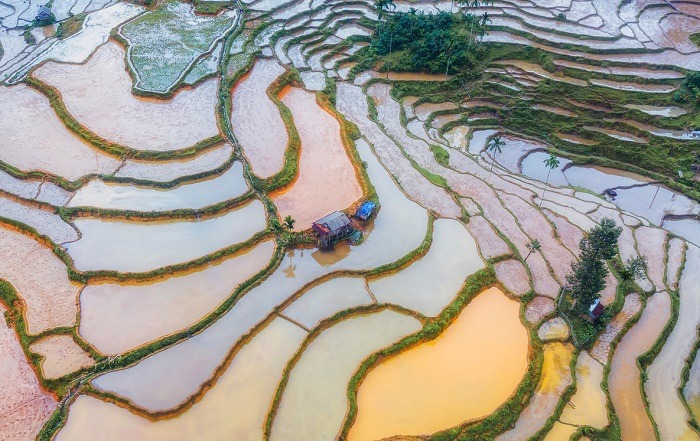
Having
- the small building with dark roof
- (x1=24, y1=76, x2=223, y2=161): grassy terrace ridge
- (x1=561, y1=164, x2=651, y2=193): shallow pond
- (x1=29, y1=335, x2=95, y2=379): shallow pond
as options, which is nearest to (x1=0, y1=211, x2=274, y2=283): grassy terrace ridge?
(x1=29, y1=335, x2=95, y2=379): shallow pond

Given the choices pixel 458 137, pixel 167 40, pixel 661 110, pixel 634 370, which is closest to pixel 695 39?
pixel 661 110

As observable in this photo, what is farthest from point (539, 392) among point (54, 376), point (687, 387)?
point (54, 376)

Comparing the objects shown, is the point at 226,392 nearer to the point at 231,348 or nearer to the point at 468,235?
the point at 231,348

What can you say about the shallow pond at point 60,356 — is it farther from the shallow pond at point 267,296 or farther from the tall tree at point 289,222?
the tall tree at point 289,222

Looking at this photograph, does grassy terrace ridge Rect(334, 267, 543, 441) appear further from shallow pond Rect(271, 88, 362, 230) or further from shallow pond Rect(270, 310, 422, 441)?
shallow pond Rect(271, 88, 362, 230)

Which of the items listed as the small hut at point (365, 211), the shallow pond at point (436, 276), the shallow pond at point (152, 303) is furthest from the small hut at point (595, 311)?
the shallow pond at point (152, 303)

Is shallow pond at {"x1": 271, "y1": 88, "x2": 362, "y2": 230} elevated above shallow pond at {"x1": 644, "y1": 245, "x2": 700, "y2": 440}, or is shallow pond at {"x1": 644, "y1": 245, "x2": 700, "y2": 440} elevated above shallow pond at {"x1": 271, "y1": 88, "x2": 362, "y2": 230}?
shallow pond at {"x1": 271, "y1": 88, "x2": 362, "y2": 230}

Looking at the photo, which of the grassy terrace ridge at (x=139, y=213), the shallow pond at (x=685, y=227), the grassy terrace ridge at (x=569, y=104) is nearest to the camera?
the grassy terrace ridge at (x=139, y=213)
